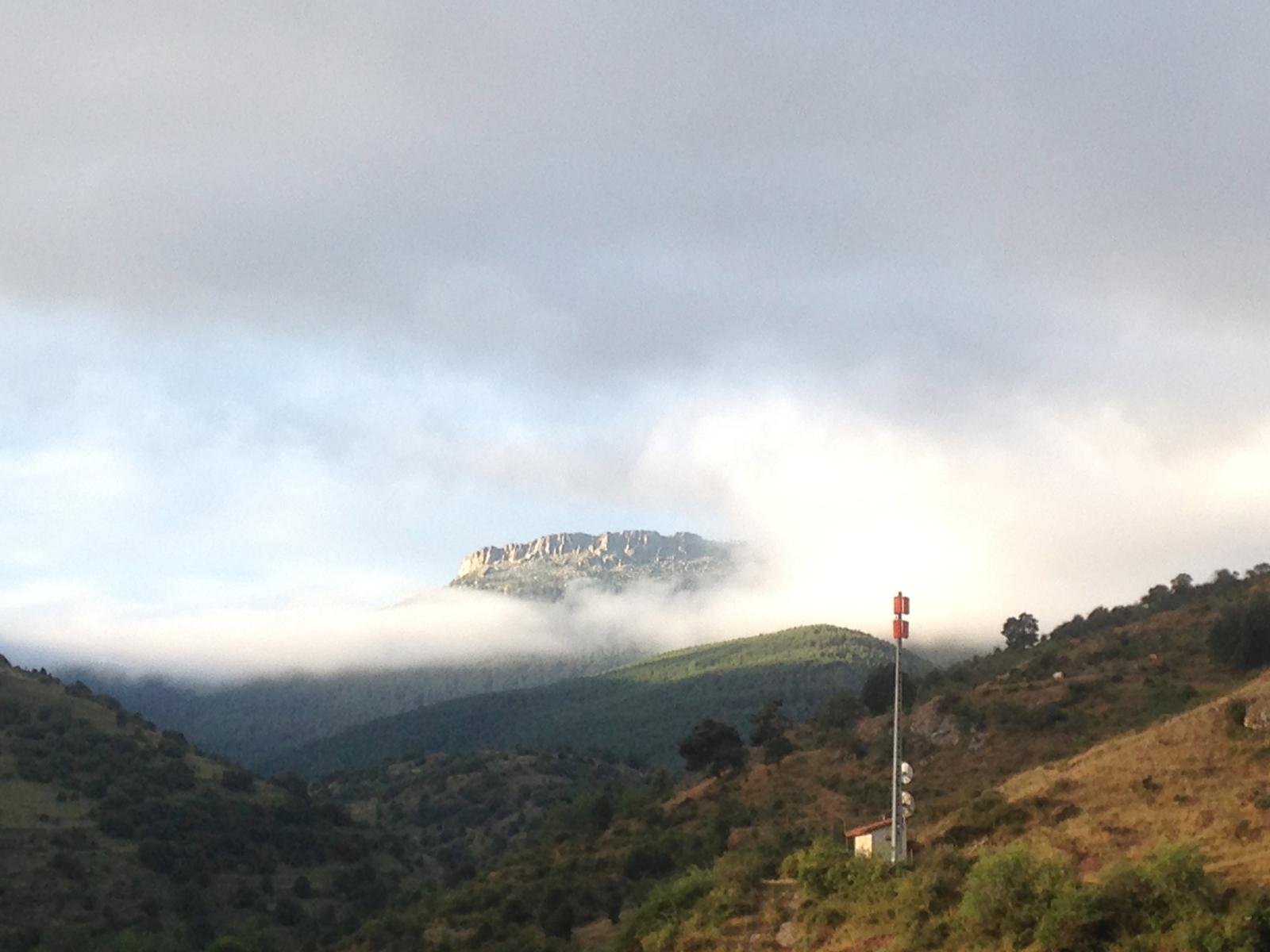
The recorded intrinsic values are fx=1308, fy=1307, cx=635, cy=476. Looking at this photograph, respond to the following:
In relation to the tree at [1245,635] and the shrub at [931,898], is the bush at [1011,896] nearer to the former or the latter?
the shrub at [931,898]

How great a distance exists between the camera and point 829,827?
60.6m

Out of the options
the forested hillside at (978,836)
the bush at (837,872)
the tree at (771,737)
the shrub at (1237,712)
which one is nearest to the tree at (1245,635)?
the forested hillside at (978,836)

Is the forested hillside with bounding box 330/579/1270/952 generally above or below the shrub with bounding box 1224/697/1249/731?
below

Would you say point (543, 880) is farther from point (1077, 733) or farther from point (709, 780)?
point (1077, 733)

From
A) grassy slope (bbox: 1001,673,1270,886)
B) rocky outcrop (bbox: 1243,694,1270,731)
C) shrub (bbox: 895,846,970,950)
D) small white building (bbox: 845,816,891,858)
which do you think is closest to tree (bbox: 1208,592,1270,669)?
grassy slope (bbox: 1001,673,1270,886)

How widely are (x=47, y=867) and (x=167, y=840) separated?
1196 centimetres

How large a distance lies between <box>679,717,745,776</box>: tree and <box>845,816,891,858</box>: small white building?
38.7 metres

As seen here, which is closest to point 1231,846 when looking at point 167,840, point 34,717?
point 167,840

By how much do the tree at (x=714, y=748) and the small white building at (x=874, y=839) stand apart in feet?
127

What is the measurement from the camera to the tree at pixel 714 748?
79.9m

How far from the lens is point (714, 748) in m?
80.3

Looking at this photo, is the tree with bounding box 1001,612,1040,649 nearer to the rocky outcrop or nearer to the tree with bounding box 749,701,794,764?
the tree with bounding box 749,701,794,764

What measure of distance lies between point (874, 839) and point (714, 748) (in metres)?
40.4

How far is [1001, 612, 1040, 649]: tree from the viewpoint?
114562 millimetres
